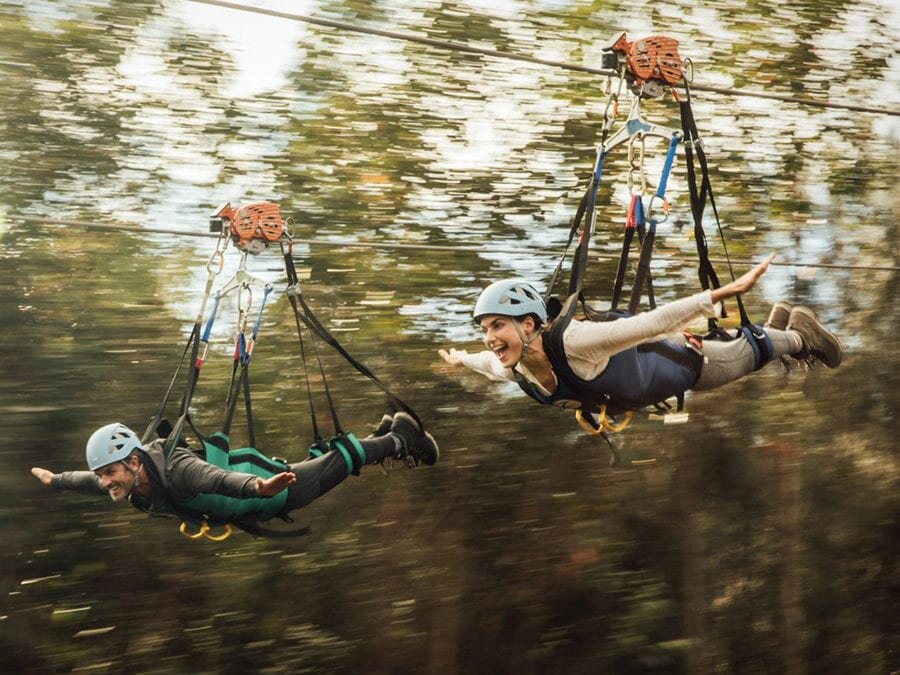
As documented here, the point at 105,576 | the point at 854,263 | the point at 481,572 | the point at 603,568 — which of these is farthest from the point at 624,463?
the point at 105,576

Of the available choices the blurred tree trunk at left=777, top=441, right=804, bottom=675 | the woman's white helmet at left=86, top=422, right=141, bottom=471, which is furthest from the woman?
the blurred tree trunk at left=777, top=441, right=804, bottom=675

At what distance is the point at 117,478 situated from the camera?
3.36m

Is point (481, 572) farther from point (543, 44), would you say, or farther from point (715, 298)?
point (715, 298)

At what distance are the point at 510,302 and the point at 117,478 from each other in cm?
129

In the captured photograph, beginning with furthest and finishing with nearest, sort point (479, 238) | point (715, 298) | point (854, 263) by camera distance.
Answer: point (854, 263), point (479, 238), point (715, 298)

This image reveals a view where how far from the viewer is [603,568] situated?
782cm

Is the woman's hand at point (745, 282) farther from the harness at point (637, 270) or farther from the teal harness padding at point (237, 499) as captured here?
the teal harness padding at point (237, 499)

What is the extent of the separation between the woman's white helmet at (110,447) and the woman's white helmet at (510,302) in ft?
3.68

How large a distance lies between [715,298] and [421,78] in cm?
502

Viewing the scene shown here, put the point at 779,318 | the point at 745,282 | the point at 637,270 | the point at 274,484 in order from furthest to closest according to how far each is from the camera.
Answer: the point at 779,318 → the point at 637,270 → the point at 274,484 → the point at 745,282

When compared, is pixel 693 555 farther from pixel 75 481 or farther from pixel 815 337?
pixel 75 481

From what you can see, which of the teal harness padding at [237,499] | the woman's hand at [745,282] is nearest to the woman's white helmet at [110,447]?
the teal harness padding at [237,499]

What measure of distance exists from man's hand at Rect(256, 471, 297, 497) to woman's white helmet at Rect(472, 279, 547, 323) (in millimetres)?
652

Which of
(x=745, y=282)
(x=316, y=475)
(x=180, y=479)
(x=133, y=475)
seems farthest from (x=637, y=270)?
(x=133, y=475)
